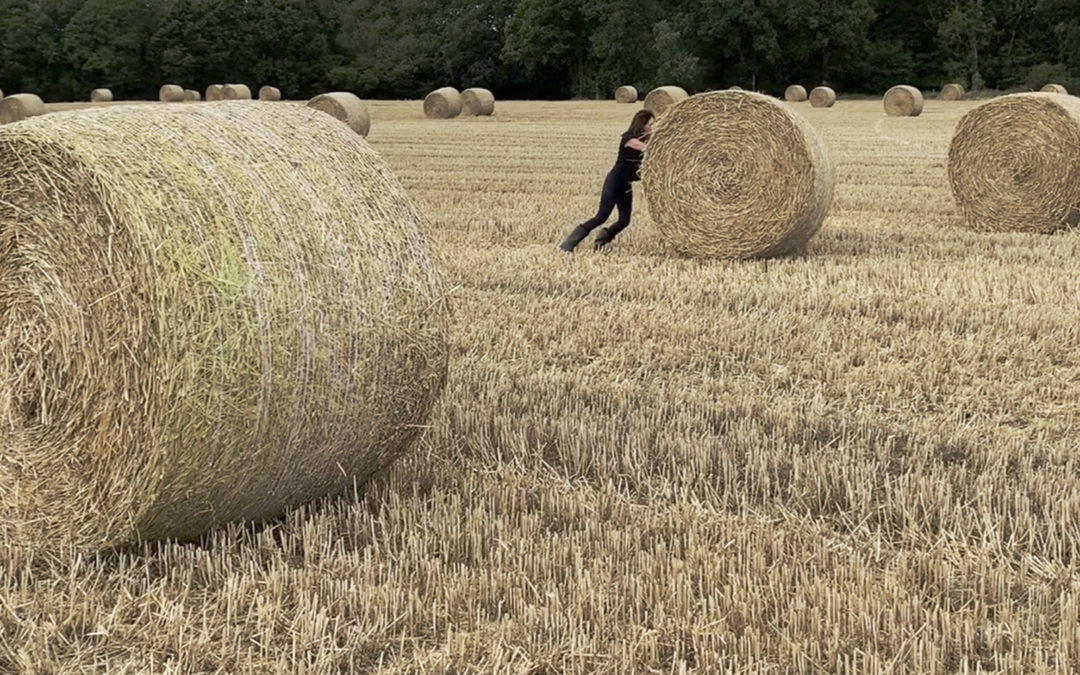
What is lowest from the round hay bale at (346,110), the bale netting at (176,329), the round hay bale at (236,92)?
the round hay bale at (236,92)

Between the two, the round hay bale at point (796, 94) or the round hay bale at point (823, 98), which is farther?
the round hay bale at point (796, 94)

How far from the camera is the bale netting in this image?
12.9ft

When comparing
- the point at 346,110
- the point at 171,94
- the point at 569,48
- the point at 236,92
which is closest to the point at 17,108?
the point at 236,92

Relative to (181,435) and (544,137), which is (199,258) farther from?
(544,137)

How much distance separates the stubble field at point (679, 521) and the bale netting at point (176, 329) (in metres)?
0.23

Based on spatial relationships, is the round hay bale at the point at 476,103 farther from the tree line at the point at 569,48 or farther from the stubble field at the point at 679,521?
the stubble field at the point at 679,521

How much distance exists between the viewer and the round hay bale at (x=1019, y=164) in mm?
11711

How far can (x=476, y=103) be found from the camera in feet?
117

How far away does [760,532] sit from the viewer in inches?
168

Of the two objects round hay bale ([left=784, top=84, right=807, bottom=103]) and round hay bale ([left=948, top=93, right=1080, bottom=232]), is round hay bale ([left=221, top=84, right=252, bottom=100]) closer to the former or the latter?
round hay bale ([left=784, top=84, right=807, bottom=103])

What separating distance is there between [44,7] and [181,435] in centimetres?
5773

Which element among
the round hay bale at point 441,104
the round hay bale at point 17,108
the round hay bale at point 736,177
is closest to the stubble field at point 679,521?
the round hay bale at point 736,177

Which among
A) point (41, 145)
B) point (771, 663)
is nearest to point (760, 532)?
point (771, 663)

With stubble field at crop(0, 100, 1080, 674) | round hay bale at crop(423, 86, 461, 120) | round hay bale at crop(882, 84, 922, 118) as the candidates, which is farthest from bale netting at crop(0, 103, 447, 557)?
round hay bale at crop(882, 84, 922, 118)
